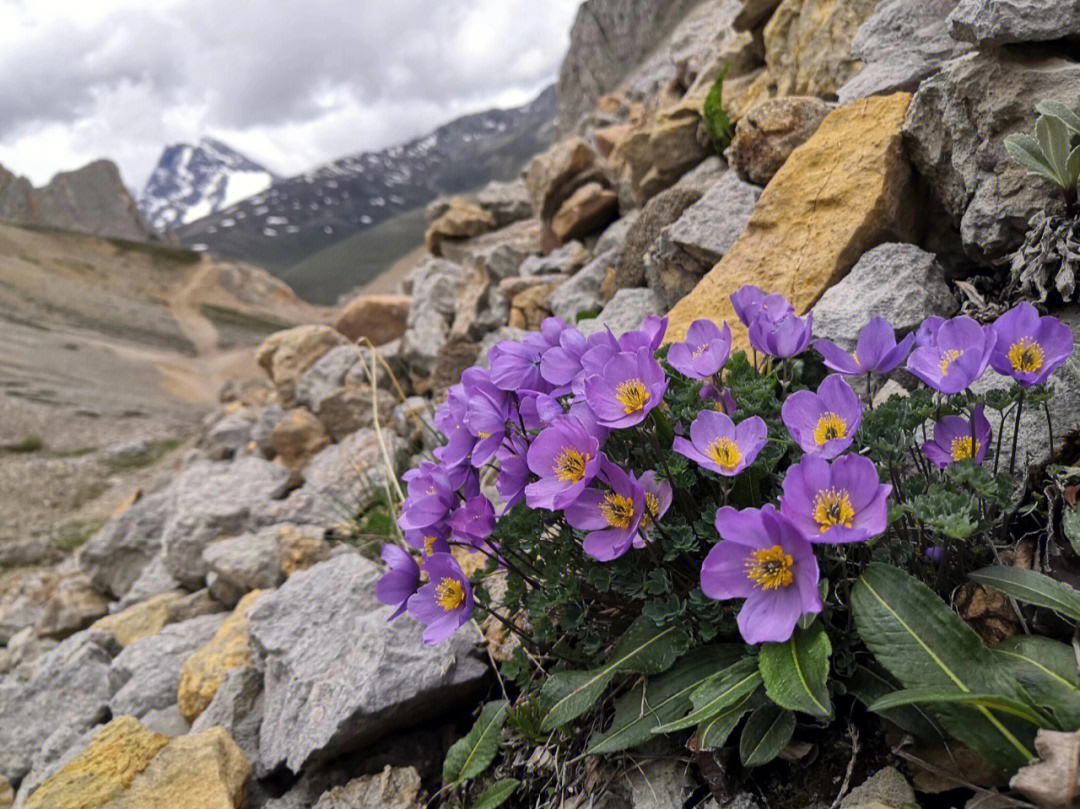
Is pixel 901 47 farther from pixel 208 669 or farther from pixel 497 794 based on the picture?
pixel 208 669

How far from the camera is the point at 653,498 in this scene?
1.76 meters

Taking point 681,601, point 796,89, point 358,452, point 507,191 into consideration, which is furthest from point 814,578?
point 507,191

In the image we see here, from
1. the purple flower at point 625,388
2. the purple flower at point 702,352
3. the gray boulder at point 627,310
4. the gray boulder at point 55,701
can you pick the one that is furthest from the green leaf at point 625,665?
the gray boulder at point 55,701

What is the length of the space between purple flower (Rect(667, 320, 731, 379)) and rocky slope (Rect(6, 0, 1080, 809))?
0.79 meters

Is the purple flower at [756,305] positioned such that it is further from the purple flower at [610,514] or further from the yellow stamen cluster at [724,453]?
the purple flower at [610,514]

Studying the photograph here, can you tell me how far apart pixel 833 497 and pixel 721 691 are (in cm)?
52

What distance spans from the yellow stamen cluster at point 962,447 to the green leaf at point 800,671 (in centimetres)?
57

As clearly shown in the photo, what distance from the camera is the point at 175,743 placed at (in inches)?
105

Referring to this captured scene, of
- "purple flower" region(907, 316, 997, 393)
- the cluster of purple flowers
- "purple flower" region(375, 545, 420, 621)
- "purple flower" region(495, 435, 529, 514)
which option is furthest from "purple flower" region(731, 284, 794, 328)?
"purple flower" region(375, 545, 420, 621)

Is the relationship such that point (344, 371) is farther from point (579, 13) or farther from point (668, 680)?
point (579, 13)

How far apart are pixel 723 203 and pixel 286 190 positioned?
161m

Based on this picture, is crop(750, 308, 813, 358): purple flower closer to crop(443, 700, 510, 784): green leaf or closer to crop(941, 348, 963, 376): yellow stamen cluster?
crop(941, 348, 963, 376): yellow stamen cluster

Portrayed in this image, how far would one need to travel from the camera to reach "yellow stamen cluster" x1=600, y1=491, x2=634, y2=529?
5.65ft

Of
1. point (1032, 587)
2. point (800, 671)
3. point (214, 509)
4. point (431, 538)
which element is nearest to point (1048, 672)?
point (1032, 587)
